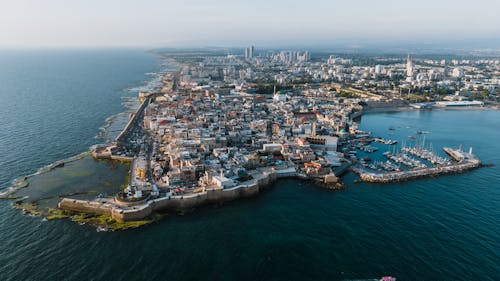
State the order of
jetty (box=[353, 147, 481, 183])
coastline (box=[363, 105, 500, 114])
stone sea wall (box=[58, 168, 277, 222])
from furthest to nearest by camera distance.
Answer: coastline (box=[363, 105, 500, 114]), jetty (box=[353, 147, 481, 183]), stone sea wall (box=[58, 168, 277, 222])

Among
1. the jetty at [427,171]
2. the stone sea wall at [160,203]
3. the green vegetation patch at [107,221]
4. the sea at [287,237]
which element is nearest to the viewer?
the sea at [287,237]

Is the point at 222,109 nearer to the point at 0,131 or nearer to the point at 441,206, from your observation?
the point at 0,131

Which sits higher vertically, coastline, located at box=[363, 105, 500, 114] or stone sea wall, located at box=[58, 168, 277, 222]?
coastline, located at box=[363, 105, 500, 114]

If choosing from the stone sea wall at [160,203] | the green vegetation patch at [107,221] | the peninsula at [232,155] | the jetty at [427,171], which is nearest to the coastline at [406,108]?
the peninsula at [232,155]

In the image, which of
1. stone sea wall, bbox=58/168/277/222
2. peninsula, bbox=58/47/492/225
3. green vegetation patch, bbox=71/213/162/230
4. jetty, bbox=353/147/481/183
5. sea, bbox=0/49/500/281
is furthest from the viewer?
jetty, bbox=353/147/481/183

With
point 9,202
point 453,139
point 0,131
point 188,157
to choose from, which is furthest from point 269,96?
point 9,202

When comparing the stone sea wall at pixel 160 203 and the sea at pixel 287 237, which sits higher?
the stone sea wall at pixel 160 203

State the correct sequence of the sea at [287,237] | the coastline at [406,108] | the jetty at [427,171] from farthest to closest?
the coastline at [406,108] < the jetty at [427,171] < the sea at [287,237]

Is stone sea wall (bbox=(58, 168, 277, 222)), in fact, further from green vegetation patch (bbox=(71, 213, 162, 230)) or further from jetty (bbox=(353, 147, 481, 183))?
jetty (bbox=(353, 147, 481, 183))

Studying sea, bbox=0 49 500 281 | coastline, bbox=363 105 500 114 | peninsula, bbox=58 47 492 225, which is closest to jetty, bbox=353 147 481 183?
peninsula, bbox=58 47 492 225

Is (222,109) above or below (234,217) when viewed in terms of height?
above

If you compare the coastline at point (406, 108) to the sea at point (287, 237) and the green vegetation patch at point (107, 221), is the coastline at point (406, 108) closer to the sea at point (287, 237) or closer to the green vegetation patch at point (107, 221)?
the sea at point (287, 237)
